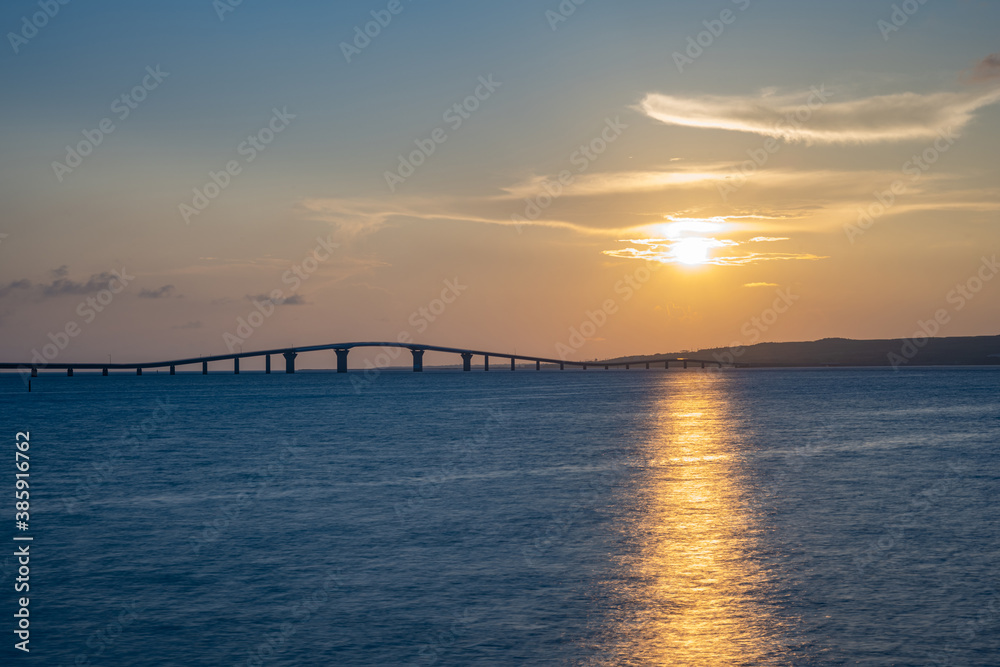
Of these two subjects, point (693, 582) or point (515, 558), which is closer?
point (693, 582)

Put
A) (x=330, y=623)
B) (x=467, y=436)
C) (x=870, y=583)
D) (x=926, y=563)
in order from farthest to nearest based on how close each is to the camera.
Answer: (x=467, y=436) → (x=926, y=563) → (x=870, y=583) → (x=330, y=623)

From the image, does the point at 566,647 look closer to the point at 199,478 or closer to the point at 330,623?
the point at 330,623

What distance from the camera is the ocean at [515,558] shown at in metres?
14.8

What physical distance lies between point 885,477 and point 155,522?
3054 centimetres

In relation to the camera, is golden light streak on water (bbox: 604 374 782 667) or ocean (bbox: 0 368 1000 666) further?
ocean (bbox: 0 368 1000 666)

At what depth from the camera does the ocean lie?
14.8 m

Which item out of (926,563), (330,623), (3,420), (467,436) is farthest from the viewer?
(3,420)

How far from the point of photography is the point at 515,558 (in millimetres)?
21328

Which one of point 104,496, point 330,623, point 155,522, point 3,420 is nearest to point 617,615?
point 330,623

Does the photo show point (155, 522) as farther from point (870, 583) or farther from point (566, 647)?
point (870, 583)

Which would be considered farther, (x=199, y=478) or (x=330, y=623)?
(x=199, y=478)

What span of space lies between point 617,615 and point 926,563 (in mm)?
9311

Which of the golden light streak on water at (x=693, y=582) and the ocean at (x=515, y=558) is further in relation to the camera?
the ocean at (x=515, y=558)

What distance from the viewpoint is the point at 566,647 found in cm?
1441
